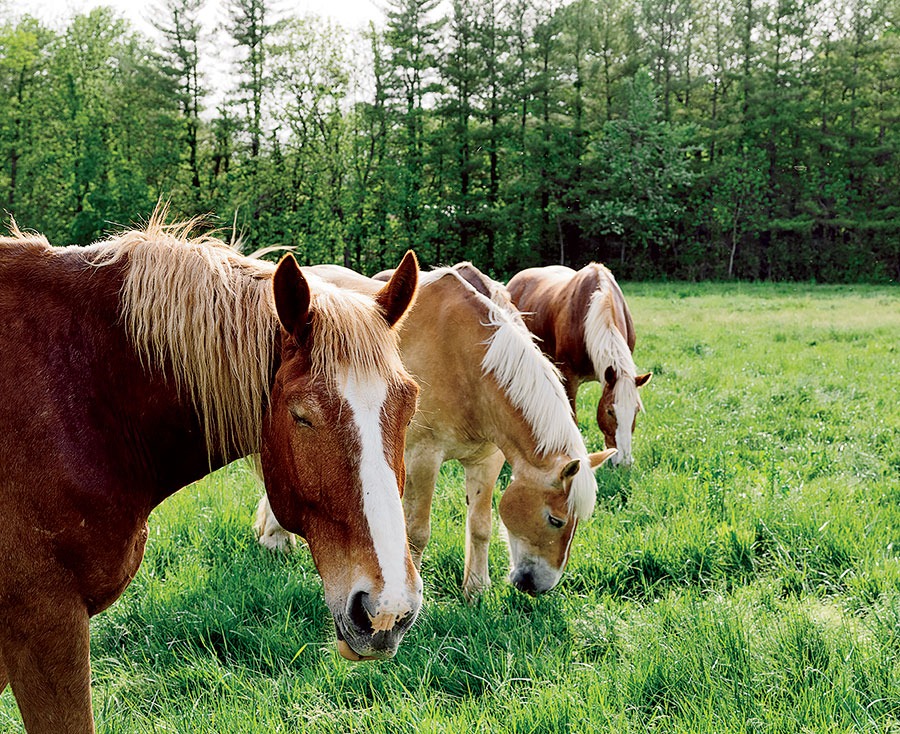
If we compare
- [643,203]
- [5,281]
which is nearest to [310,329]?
[5,281]

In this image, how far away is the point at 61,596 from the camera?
163 centimetres

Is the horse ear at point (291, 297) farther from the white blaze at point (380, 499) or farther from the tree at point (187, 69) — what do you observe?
the tree at point (187, 69)

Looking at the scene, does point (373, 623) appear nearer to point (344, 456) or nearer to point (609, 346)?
point (344, 456)

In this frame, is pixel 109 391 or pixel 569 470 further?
pixel 569 470

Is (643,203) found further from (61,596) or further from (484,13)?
(61,596)

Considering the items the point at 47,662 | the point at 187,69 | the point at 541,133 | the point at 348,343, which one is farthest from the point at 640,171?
the point at 47,662

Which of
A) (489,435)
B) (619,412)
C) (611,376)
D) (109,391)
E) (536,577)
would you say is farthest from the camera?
(611,376)

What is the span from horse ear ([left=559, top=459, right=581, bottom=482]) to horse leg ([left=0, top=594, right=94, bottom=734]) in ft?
7.15

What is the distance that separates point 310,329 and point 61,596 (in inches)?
35.9

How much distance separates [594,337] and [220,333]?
466 cm

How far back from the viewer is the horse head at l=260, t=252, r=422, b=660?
5.13ft

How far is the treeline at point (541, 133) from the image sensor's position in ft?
89.1

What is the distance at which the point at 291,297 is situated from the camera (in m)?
1.67

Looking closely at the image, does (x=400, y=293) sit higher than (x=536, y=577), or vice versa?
(x=400, y=293)
